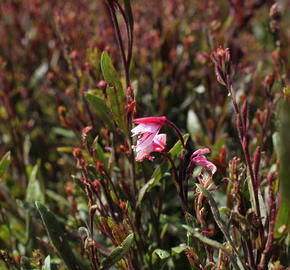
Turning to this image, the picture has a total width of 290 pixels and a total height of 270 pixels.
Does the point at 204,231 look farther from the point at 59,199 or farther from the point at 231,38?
the point at 231,38

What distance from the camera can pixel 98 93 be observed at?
156 centimetres

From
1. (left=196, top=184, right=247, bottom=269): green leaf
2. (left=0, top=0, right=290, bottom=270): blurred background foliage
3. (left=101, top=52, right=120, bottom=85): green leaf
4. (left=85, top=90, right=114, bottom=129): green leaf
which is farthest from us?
(left=0, top=0, right=290, bottom=270): blurred background foliage

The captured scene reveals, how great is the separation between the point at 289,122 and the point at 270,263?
519 mm

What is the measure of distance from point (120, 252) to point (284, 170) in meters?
0.55

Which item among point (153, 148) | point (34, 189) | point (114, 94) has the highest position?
point (114, 94)

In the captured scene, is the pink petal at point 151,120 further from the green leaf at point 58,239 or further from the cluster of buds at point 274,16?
the cluster of buds at point 274,16

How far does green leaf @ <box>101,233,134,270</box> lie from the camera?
113 centimetres

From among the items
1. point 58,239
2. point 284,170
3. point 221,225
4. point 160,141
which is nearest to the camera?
point 284,170

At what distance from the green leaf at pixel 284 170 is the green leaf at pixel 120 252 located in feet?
1.24

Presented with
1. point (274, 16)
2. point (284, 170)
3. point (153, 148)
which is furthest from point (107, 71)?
point (274, 16)

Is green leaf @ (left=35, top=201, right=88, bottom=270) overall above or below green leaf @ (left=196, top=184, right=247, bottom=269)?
below

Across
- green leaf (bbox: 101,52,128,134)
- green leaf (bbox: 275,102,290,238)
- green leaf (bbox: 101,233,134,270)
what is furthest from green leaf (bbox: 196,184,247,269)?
green leaf (bbox: 101,52,128,134)

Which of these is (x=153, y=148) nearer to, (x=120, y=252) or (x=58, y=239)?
(x=120, y=252)

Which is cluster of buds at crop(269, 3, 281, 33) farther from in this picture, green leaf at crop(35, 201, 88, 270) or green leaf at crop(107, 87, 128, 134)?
green leaf at crop(35, 201, 88, 270)
